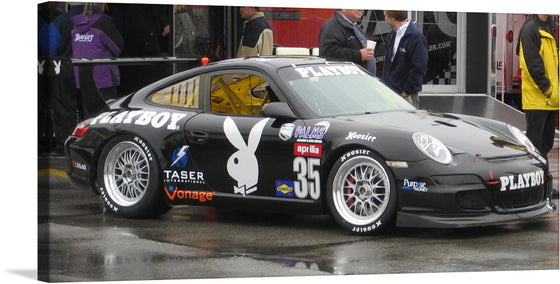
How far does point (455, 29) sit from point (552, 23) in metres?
0.75

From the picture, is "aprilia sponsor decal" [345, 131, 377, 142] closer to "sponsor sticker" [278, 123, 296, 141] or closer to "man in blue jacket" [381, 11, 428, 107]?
"sponsor sticker" [278, 123, 296, 141]

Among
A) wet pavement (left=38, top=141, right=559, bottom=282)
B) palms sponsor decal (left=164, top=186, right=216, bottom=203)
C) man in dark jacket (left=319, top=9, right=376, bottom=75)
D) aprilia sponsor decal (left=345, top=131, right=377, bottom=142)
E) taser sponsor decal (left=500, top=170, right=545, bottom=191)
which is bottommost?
wet pavement (left=38, top=141, right=559, bottom=282)

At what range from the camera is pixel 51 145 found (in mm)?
7059

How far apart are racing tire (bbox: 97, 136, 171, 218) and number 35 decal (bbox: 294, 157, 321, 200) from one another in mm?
1015

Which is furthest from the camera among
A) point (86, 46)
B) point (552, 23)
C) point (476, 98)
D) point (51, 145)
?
point (476, 98)

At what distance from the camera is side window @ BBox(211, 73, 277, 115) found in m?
8.17

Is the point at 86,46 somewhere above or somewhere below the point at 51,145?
above

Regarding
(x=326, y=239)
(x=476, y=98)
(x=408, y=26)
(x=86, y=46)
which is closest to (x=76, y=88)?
(x=86, y=46)

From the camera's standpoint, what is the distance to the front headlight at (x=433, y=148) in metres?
7.49

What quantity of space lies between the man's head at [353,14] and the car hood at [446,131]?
0.65 meters

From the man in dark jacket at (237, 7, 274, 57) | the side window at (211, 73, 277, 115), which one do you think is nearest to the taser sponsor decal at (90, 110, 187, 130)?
the side window at (211, 73, 277, 115)

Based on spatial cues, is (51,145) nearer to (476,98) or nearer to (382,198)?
(382,198)

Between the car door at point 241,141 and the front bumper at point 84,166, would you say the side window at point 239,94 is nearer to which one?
the car door at point 241,141

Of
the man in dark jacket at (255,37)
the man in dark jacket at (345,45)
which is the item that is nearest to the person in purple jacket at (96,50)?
the man in dark jacket at (255,37)
